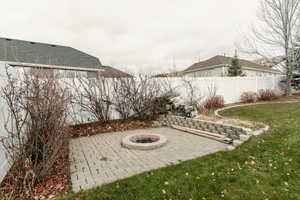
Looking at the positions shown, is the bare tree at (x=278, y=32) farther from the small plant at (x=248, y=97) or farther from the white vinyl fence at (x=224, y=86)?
the small plant at (x=248, y=97)

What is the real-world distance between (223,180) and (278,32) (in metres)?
16.4

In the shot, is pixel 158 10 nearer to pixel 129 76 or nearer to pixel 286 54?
pixel 129 76

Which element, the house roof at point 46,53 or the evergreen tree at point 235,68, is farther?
the evergreen tree at point 235,68

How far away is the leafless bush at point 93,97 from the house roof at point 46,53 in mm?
5909

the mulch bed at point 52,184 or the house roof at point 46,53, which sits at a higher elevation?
the house roof at point 46,53

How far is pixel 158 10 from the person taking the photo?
29.6 ft

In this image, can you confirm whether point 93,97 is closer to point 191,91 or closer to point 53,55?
point 191,91

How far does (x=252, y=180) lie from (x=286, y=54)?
1590 centimetres

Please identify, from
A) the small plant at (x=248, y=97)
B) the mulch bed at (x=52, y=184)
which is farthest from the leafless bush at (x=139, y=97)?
A: the small plant at (x=248, y=97)

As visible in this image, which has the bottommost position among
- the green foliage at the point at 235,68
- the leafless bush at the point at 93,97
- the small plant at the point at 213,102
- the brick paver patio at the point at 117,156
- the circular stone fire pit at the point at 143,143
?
the brick paver patio at the point at 117,156

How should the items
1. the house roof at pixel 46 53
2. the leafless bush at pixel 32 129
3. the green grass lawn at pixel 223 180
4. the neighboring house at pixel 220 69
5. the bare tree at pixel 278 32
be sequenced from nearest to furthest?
the green grass lawn at pixel 223 180, the leafless bush at pixel 32 129, the house roof at pixel 46 53, the bare tree at pixel 278 32, the neighboring house at pixel 220 69

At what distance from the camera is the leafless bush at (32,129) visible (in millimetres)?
2566

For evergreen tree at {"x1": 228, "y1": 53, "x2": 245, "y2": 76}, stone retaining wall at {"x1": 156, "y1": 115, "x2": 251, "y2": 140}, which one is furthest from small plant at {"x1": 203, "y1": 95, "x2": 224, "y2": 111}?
evergreen tree at {"x1": 228, "y1": 53, "x2": 245, "y2": 76}

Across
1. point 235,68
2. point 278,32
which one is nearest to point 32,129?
point 278,32
